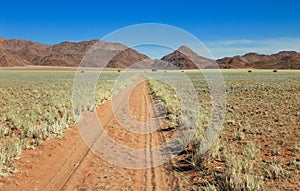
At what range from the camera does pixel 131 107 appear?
17.0m

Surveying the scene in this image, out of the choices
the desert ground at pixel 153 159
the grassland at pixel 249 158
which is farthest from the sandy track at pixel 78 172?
the grassland at pixel 249 158

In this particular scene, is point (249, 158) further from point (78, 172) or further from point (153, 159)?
point (78, 172)

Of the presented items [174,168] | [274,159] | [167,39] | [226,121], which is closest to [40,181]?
[174,168]

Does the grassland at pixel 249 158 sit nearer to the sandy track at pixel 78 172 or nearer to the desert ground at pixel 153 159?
the desert ground at pixel 153 159

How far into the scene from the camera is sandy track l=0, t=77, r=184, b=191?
6.12 metres

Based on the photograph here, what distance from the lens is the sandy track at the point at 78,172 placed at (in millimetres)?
Result: 6121

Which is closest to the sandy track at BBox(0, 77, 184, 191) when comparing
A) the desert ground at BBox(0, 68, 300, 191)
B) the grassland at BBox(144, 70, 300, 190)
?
the desert ground at BBox(0, 68, 300, 191)

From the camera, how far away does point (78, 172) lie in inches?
268

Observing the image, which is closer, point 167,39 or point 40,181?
point 40,181

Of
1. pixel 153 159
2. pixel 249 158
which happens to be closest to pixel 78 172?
pixel 153 159

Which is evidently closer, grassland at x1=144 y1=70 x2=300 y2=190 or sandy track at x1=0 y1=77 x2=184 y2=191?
grassland at x1=144 y1=70 x2=300 y2=190

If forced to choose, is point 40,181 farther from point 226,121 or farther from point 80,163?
point 226,121

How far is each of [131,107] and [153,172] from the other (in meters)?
10.3

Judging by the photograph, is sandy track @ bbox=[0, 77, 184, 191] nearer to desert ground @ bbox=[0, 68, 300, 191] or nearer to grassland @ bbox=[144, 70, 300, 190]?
desert ground @ bbox=[0, 68, 300, 191]
